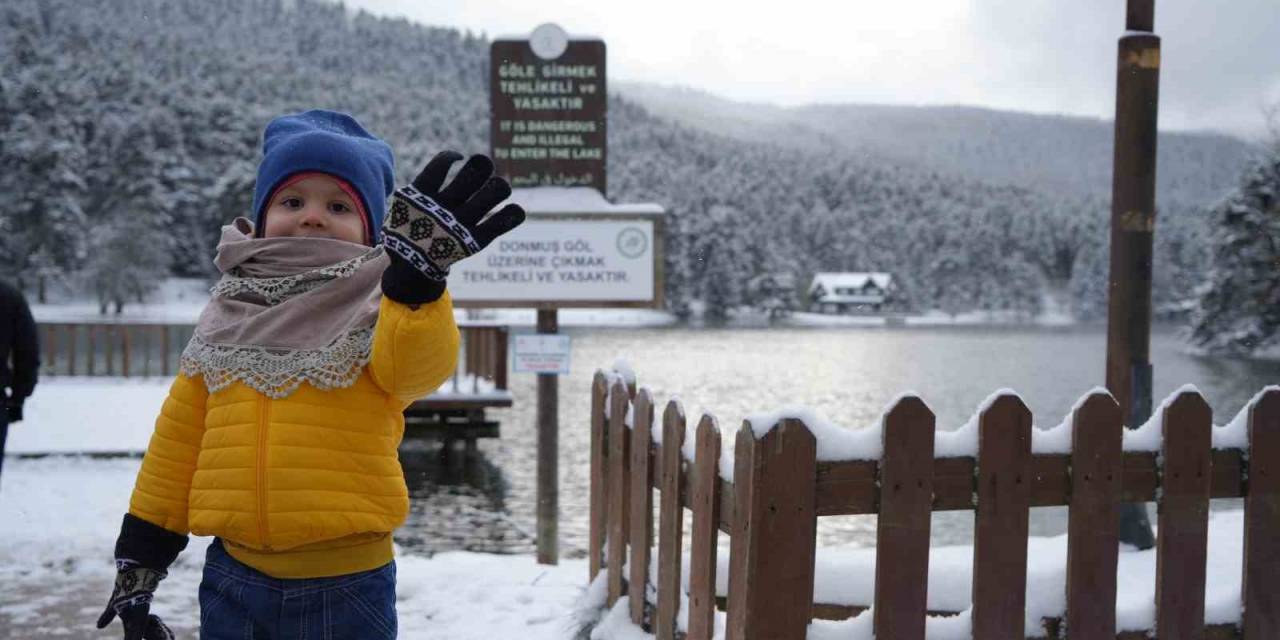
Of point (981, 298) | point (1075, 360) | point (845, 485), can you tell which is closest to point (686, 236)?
point (981, 298)

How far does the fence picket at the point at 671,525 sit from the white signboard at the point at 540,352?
9.40 feet

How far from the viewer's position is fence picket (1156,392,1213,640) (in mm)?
3219

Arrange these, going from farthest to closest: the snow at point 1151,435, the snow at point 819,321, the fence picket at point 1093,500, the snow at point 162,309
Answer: the snow at point 819,321 → the snow at point 162,309 → the snow at point 1151,435 → the fence picket at point 1093,500

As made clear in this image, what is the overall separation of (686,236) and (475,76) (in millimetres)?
72962

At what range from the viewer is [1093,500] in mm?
3104

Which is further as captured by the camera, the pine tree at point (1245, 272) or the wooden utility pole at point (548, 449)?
the pine tree at point (1245, 272)

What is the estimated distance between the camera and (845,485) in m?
2.85

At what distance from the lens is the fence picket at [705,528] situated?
3125 millimetres

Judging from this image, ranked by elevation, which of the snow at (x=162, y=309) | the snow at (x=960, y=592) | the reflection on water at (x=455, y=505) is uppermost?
the snow at (x=960, y=592)

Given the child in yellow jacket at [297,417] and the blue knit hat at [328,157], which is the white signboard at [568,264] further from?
the child in yellow jacket at [297,417]

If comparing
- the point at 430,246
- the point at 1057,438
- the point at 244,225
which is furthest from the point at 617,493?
the point at 430,246

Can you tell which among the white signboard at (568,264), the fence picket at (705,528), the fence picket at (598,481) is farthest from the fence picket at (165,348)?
the fence picket at (705,528)

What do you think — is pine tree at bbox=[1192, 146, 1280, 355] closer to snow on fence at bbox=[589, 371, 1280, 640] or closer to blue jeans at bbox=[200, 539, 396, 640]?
snow on fence at bbox=[589, 371, 1280, 640]

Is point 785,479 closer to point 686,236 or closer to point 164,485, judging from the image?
point 164,485
